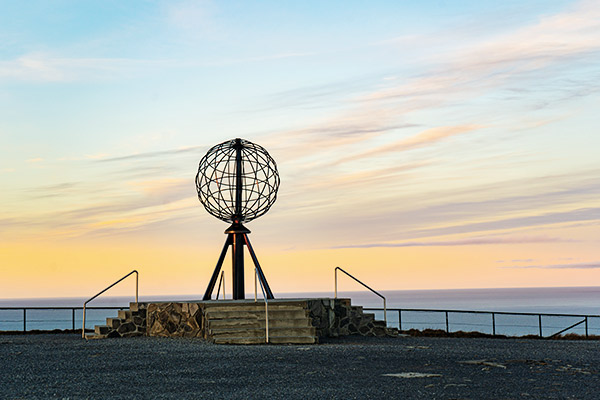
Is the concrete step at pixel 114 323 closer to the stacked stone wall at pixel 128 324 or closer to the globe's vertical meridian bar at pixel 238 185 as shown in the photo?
the stacked stone wall at pixel 128 324

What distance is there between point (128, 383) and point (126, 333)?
873cm

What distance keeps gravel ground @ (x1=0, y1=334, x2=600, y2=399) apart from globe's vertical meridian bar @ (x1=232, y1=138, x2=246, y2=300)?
5.35 m

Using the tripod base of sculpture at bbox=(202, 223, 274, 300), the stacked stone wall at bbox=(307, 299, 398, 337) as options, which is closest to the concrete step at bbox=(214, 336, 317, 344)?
the stacked stone wall at bbox=(307, 299, 398, 337)

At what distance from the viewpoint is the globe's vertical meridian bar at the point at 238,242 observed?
68.5ft

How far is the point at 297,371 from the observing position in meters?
10.5

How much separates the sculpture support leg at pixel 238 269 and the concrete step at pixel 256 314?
13.6 ft

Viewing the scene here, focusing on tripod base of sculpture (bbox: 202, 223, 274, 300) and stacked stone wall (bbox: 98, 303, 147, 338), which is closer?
stacked stone wall (bbox: 98, 303, 147, 338)

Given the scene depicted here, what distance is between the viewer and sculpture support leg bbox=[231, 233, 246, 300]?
2086 cm

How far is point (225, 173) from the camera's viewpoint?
21344mm

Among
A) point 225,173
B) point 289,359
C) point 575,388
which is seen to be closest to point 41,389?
point 289,359

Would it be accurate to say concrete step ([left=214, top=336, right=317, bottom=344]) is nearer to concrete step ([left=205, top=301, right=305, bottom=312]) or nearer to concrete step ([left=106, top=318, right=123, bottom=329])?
concrete step ([left=205, top=301, right=305, bottom=312])

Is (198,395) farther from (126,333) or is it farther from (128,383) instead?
(126,333)

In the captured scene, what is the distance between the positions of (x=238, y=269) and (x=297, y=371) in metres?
10.6

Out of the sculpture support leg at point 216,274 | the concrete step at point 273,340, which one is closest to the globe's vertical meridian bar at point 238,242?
the sculpture support leg at point 216,274
